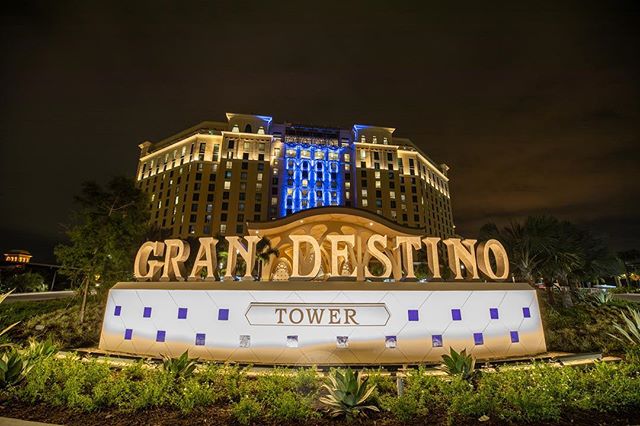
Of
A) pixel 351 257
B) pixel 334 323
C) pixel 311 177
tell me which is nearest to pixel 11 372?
pixel 334 323

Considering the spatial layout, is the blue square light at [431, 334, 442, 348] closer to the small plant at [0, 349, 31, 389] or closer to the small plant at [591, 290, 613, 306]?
the small plant at [0, 349, 31, 389]

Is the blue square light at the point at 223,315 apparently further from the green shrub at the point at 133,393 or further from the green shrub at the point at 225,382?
the green shrub at the point at 133,393

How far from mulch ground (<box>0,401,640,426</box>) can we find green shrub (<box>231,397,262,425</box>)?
0.61ft

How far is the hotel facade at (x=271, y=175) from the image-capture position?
74812 millimetres

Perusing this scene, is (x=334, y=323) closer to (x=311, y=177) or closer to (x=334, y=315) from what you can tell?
(x=334, y=315)

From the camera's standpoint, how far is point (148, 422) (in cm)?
589

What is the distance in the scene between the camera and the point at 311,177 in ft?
273

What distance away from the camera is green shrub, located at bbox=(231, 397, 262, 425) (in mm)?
5758

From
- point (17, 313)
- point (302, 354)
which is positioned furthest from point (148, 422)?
point (17, 313)

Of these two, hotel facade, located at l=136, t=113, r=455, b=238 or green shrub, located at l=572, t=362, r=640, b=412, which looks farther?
hotel facade, located at l=136, t=113, r=455, b=238

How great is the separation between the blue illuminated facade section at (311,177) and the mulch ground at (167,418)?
71.9m

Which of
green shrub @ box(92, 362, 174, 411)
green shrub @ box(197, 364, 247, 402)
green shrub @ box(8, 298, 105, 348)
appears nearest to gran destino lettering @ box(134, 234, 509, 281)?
green shrub @ box(197, 364, 247, 402)

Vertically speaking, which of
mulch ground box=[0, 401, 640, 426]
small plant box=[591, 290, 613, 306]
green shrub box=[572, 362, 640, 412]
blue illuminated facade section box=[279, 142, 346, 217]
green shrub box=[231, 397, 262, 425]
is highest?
blue illuminated facade section box=[279, 142, 346, 217]

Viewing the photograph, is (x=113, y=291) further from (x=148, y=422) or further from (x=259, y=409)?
(x=259, y=409)
